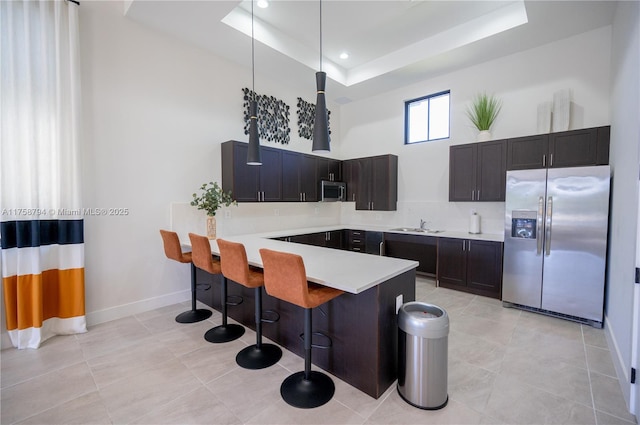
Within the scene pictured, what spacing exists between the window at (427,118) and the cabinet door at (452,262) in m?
1.92

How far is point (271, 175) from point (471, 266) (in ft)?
10.8

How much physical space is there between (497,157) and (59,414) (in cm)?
514

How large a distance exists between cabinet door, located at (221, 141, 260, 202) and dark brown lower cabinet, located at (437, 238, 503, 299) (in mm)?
3004

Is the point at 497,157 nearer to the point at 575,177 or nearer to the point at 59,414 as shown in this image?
the point at 575,177

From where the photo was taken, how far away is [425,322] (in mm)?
1714

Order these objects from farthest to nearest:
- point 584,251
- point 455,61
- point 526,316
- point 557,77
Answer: point 455,61, point 557,77, point 526,316, point 584,251

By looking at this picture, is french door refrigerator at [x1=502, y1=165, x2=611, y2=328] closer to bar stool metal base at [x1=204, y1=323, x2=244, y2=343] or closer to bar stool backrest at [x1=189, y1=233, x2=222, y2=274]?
bar stool metal base at [x1=204, y1=323, x2=244, y2=343]

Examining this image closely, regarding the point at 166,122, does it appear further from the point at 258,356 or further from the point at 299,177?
the point at 258,356

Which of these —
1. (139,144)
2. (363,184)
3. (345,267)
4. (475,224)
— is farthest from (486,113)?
(139,144)

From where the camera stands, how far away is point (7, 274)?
7.89ft

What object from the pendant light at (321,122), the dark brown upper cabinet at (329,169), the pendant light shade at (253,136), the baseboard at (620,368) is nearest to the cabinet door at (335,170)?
the dark brown upper cabinet at (329,169)

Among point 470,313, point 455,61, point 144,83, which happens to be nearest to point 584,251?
point 470,313

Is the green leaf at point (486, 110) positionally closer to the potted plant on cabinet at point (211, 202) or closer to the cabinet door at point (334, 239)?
the cabinet door at point (334, 239)

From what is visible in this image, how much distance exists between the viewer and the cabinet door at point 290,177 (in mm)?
A: 4574
